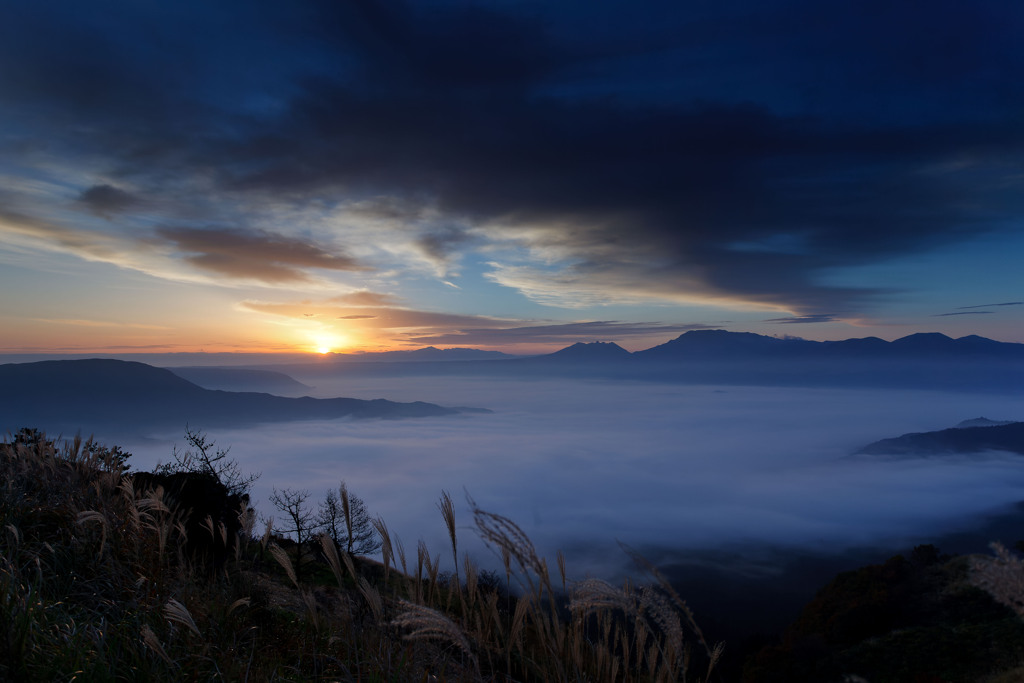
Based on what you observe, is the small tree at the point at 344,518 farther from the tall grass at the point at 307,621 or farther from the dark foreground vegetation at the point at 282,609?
the tall grass at the point at 307,621

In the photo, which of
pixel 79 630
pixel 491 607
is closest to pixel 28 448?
pixel 79 630

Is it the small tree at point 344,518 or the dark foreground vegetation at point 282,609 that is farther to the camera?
the small tree at point 344,518

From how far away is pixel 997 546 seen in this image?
119 inches

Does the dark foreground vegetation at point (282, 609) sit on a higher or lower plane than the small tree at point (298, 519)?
higher

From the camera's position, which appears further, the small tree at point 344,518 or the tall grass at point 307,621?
the small tree at point 344,518

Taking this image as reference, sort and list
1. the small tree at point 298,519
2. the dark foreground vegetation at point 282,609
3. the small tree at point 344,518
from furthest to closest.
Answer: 1. the small tree at point 298,519
2. the small tree at point 344,518
3. the dark foreground vegetation at point 282,609

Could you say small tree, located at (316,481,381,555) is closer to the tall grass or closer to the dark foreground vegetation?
the dark foreground vegetation

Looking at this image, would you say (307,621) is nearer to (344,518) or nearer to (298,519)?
(344,518)

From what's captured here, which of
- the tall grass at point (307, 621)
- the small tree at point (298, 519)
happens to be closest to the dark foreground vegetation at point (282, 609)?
the tall grass at point (307, 621)

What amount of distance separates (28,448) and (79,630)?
6.28 m

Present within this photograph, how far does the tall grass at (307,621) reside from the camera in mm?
3104

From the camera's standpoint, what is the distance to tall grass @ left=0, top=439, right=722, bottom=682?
3104 mm

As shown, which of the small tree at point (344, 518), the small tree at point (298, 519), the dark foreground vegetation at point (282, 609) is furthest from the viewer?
the small tree at point (298, 519)

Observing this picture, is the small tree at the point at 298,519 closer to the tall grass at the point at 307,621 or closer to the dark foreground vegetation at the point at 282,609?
the dark foreground vegetation at the point at 282,609
